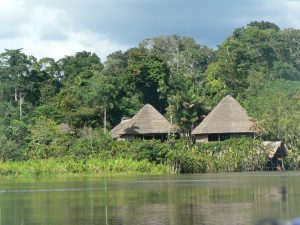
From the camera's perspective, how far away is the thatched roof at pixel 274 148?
49938 millimetres

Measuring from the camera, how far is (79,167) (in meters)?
45.6

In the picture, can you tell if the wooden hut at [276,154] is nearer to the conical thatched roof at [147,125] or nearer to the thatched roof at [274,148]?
the thatched roof at [274,148]

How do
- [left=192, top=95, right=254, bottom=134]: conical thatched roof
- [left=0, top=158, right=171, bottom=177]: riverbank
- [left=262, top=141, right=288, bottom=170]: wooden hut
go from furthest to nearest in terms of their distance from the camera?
[left=192, top=95, right=254, bottom=134]: conical thatched roof < [left=262, top=141, right=288, bottom=170]: wooden hut < [left=0, top=158, right=171, bottom=177]: riverbank

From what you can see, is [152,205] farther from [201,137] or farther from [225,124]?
[201,137]

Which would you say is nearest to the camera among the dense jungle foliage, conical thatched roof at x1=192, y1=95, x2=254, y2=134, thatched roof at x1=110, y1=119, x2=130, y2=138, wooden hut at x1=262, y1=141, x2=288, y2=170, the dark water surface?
the dark water surface

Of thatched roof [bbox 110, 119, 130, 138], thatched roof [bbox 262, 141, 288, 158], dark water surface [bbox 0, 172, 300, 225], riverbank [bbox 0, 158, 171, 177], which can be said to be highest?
thatched roof [bbox 110, 119, 130, 138]

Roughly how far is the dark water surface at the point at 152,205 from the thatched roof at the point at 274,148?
21.2 m

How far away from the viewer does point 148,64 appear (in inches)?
2520

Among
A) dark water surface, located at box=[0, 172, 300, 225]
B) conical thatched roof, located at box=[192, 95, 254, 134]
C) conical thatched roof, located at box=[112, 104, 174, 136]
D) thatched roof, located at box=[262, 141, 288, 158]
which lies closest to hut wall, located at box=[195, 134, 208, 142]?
conical thatched roof, located at box=[192, 95, 254, 134]

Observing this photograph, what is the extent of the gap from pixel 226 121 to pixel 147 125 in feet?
20.9

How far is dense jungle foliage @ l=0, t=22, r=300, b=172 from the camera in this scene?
49.0 meters

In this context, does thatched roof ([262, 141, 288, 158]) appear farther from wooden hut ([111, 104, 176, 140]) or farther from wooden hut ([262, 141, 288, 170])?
wooden hut ([111, 104, 176, 140])

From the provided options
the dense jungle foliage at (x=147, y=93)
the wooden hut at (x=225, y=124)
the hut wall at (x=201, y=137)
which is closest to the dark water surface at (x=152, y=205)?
the dense jungle foliage at (x=147, y=93)

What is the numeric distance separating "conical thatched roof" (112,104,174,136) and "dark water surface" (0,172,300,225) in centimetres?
2517
